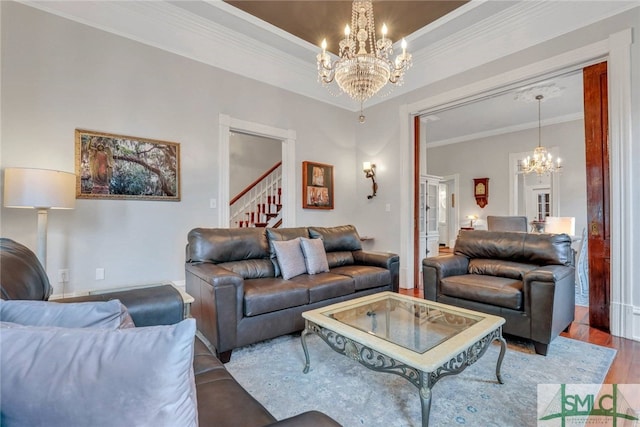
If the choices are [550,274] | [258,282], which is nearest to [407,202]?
[550,274]

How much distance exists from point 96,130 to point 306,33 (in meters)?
2.63

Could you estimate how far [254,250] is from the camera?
2.99 meters

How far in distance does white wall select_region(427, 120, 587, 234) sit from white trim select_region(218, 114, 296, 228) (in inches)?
217

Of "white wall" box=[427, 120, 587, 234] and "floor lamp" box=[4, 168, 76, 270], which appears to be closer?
"floor lamp" box=[4, 168, 76, 270]

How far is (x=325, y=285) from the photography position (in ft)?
8.95

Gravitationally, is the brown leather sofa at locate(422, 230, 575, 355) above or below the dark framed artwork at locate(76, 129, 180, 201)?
below

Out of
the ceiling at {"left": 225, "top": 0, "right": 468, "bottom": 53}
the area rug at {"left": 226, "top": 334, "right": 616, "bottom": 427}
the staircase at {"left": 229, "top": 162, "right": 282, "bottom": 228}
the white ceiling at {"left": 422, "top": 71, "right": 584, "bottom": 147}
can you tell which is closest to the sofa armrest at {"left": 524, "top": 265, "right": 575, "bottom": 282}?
the area rug at {"left": 226, "top": 334, "right": 616, "bottom": 427}

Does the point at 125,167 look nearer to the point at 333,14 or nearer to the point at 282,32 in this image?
the point at 282,32

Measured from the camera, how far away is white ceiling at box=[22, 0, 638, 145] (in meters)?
3.02

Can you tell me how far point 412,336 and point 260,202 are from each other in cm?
503

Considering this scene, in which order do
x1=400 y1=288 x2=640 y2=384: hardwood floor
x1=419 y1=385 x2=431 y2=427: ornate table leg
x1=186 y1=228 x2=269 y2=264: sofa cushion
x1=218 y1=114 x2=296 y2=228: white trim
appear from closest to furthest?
x1=419 y1=385 x2=431 y2=427: ornate table leg < x1=400 y1=288 x2=640 y2=384: hardwood floor < x1=186 y1=228 x2=269 y2=264: sofa cushion < x1=218 y1=114 x2=296 y2=228: white trim

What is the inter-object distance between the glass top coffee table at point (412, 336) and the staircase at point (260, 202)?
397 centimetres

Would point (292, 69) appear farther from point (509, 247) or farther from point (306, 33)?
point (509, 247)

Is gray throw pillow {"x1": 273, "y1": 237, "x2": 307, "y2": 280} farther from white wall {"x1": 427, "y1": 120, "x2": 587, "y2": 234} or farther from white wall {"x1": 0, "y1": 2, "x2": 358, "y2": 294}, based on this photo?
white wall {"x1": 427, "y1": 120, "x2": 587, "y2": 234}
